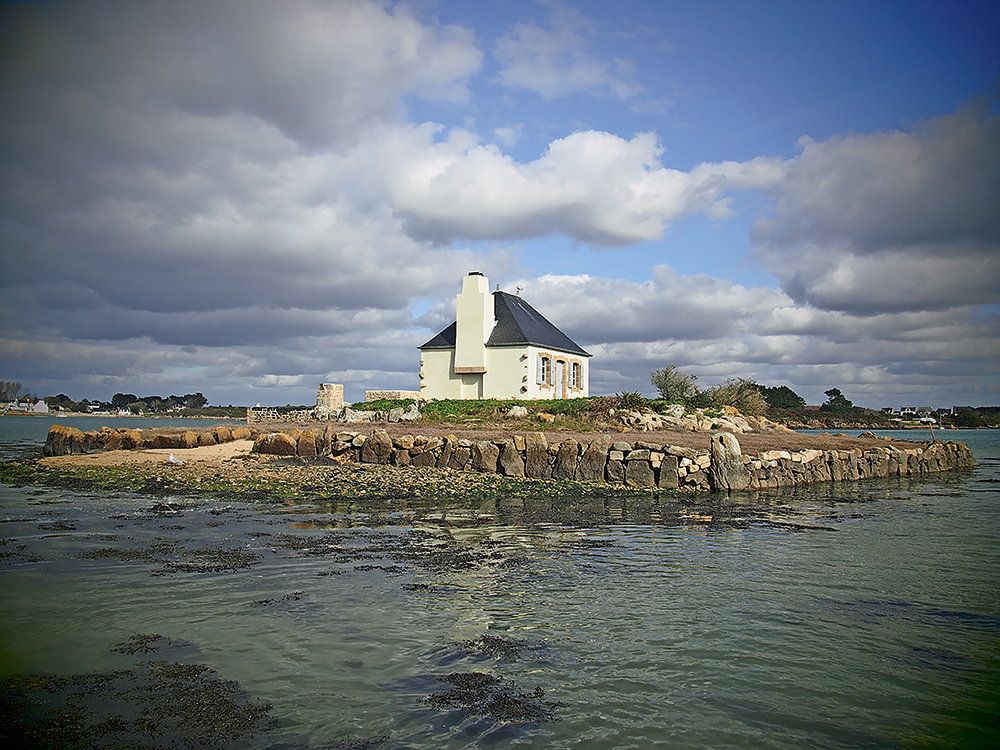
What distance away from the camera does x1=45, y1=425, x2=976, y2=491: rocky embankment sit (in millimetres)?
16344

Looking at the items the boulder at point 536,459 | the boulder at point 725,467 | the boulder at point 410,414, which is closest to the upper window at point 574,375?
the boulder at point 410,414

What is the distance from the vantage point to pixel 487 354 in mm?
33281

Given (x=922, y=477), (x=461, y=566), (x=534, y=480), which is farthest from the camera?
(x=922, y=477)

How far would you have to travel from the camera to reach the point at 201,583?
7.12 meters

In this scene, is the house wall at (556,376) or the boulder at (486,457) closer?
the boulder at (486,457)

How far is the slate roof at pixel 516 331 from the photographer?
33.2 m

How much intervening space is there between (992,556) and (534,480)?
9181mm

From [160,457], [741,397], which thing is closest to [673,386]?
[741,397]

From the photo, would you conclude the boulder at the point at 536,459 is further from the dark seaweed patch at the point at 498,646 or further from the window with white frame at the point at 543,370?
the window with white frame at the point at 543,370

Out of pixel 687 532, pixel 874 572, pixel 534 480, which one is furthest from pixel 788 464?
pixel 874 572

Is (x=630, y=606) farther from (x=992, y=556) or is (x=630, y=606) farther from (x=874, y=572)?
(x=992, y=556)

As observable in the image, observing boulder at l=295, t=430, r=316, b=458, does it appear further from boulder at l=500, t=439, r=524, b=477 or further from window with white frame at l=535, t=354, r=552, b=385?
window with white frame at l=535, t=354, r=552, b=385

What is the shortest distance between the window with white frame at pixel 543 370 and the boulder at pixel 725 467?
55.5ft

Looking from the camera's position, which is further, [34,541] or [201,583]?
[34,541]
